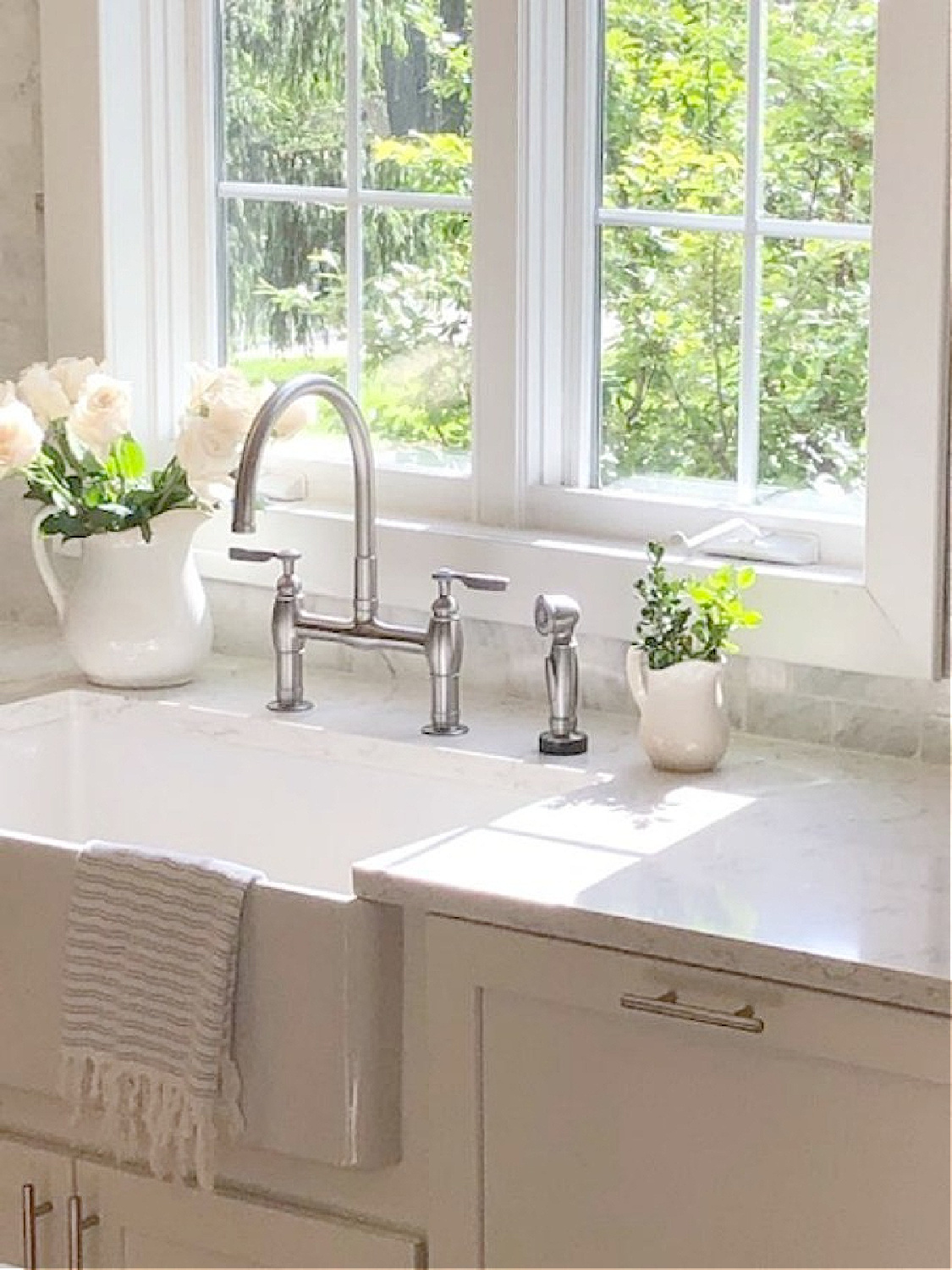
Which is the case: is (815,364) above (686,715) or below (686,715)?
above

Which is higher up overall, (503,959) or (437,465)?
(437,465)

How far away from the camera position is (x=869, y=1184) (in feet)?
6.83

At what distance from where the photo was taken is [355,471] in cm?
290

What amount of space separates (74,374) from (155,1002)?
950mm

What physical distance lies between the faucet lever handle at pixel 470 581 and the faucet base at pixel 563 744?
17 centimetres

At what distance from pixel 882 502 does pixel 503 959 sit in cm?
71

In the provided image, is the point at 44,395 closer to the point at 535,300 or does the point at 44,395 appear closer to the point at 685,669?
the point at 535,300

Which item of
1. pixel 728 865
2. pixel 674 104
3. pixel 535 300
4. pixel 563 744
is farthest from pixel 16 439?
pixel 728 865

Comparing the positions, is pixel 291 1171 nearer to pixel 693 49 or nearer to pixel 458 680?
pixel 458 680

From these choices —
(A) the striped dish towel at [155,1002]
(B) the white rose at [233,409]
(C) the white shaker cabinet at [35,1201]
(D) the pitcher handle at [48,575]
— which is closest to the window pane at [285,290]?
(B) the white rose at [233,409]

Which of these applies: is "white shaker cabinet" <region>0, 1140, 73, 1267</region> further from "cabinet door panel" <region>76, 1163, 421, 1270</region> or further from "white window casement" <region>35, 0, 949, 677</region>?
"white window casement" <region>35, 0, 949, 677</region>

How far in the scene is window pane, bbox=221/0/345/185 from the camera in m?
3.16

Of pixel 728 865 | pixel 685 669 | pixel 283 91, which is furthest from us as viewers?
pixel 283 91

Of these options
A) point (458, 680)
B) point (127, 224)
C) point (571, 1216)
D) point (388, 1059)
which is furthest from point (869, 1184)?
point (127, 224)
